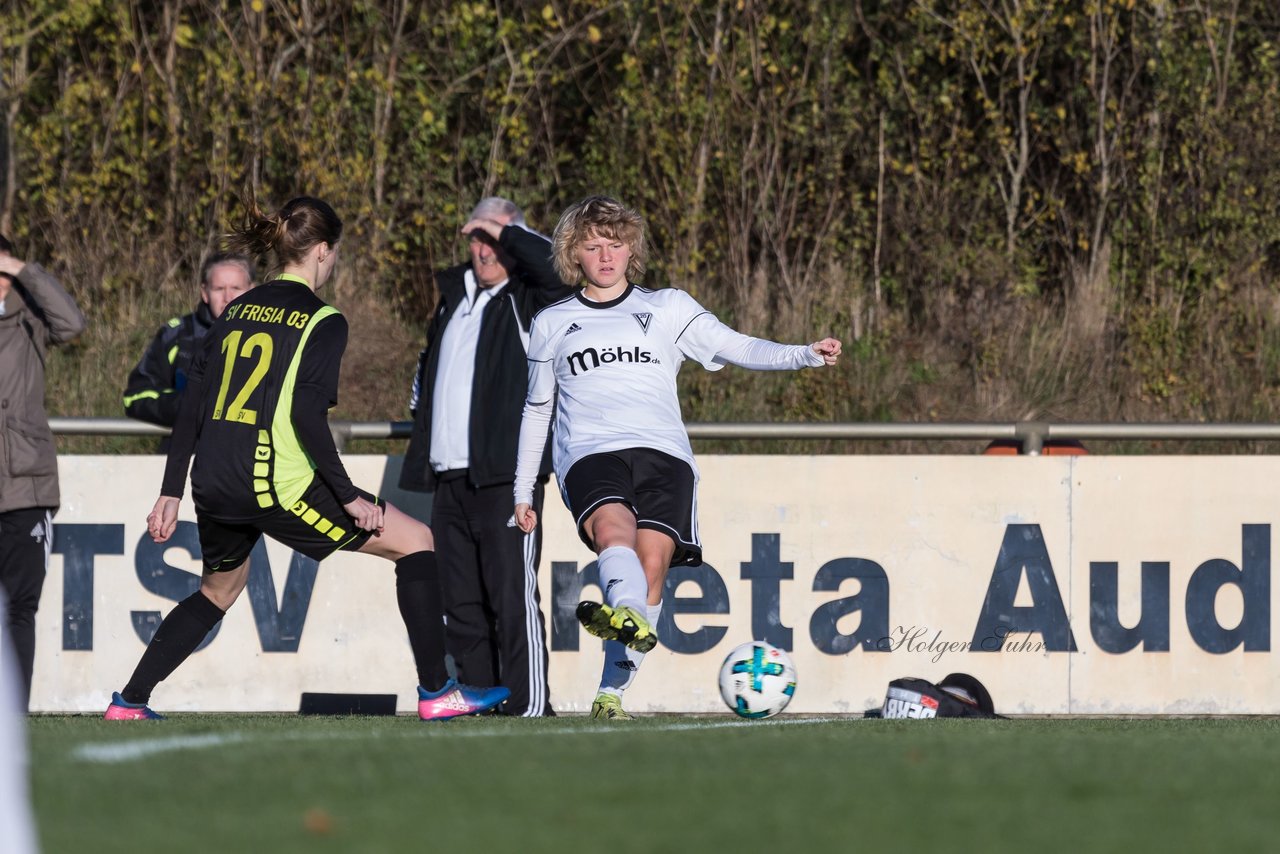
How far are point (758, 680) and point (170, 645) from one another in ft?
7.42

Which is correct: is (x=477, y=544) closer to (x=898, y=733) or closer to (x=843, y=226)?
(x=898, y=733)

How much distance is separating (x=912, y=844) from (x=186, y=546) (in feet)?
20.2

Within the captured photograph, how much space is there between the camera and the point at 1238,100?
13.9 meters

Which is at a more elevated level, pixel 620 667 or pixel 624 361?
pixel 624 361

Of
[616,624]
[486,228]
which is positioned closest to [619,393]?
[616,624]

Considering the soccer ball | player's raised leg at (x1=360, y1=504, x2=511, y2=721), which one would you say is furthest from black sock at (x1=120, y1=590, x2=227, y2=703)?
the soccer ball

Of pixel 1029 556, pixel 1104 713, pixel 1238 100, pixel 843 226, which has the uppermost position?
pixel 1238 100

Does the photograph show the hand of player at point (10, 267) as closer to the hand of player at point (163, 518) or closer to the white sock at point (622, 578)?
the hand of player at point (163, 518)

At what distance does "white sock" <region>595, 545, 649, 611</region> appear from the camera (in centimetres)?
609

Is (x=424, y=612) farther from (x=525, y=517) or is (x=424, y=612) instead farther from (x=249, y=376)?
(x=249, y=376)

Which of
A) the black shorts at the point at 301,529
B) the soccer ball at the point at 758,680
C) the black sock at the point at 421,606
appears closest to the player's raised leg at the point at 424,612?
the black sock at the point at 421,606

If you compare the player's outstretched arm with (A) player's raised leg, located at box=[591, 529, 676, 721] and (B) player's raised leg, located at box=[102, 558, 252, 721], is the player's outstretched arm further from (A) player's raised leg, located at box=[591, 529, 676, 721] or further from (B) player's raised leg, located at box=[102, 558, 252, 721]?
(A) player's raised leg, located at box=[591, 529, 676, 721]

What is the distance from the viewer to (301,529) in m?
6.26

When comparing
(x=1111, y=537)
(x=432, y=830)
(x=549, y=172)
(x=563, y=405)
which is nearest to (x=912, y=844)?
(x=432, y=830)
